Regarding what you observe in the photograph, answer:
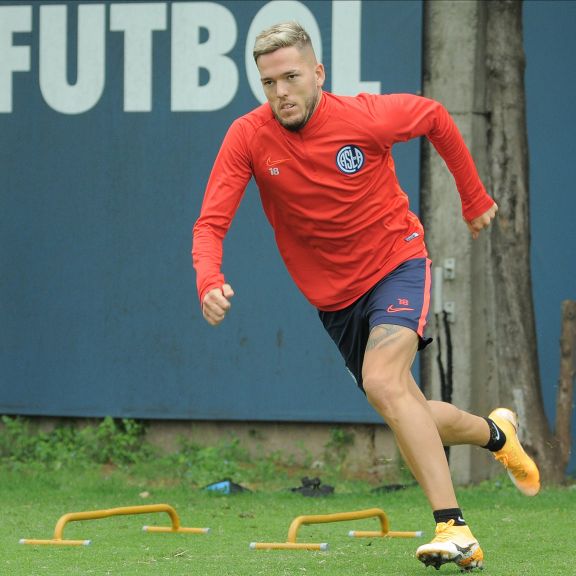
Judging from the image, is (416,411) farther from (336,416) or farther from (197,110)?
(197,110)

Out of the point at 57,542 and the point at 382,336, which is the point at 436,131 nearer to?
the point at 382,336

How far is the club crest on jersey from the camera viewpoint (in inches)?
215

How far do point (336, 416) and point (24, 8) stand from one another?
379 centimetres

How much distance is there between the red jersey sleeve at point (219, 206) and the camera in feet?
16.8

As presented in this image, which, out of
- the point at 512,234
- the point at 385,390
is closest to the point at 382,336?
the point at 385,390

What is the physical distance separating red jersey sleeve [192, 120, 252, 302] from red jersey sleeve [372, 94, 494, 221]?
0.61 m

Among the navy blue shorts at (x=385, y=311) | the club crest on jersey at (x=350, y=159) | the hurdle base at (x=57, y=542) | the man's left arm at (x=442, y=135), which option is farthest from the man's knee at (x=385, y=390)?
the hurdle base at (x=57, y=542)

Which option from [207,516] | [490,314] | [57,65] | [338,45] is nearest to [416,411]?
[207,516]

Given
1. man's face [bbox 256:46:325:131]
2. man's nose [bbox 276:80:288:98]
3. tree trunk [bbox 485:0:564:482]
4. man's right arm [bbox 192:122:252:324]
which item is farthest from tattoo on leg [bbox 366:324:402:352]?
tree trunk [bbox 485:0:564:482]

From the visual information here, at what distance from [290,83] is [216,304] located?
1032 millimetres

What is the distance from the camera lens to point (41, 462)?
9789 millimetres

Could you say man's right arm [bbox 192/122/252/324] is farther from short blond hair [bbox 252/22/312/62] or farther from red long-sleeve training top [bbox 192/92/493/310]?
short blond hair [bbox 252/22/312/62]

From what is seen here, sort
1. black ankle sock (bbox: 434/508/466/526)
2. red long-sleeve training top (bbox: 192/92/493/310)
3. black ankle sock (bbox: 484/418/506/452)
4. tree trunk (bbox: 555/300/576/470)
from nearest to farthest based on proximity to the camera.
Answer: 1. black ankle sock (bbox: 434/508/466/526)
2. red long-sleeve training top (bbox: 192/92/493/310)
3. black ankle sock (bbox: 484/418/506/452)
4. tree trunk (bbox: 555/300/576/470)

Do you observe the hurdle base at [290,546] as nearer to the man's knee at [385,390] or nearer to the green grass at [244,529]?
the green grass at [244,529]
